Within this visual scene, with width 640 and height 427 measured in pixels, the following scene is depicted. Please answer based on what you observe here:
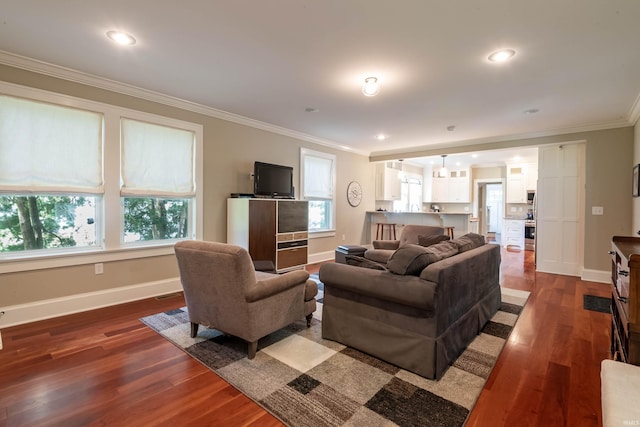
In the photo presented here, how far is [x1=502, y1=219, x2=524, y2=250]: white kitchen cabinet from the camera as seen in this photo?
8.28m

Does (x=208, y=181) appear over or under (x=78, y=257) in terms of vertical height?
over

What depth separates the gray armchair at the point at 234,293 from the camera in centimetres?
223

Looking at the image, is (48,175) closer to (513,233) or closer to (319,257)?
(319,257)

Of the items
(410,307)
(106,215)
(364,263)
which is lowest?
(410,307)

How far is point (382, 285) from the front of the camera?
2.18 metres

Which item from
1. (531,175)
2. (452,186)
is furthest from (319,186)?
(531,175)

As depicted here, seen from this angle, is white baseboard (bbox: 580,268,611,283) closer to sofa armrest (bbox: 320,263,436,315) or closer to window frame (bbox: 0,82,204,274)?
sofa armrest (bbox: 320,263,436,315)

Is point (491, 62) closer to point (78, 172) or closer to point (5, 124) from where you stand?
point (78, 172)

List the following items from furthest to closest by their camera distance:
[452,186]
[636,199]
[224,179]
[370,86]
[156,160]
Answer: [452,186]
[224,179]
[636,199]
[156,160]
[370,86]

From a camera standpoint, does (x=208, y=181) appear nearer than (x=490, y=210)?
Yes

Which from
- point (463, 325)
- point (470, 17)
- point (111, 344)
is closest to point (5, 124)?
point (111, 344)

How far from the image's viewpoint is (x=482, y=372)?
218 cm

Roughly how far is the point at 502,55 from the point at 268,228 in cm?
342

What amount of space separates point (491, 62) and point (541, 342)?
103 inches
